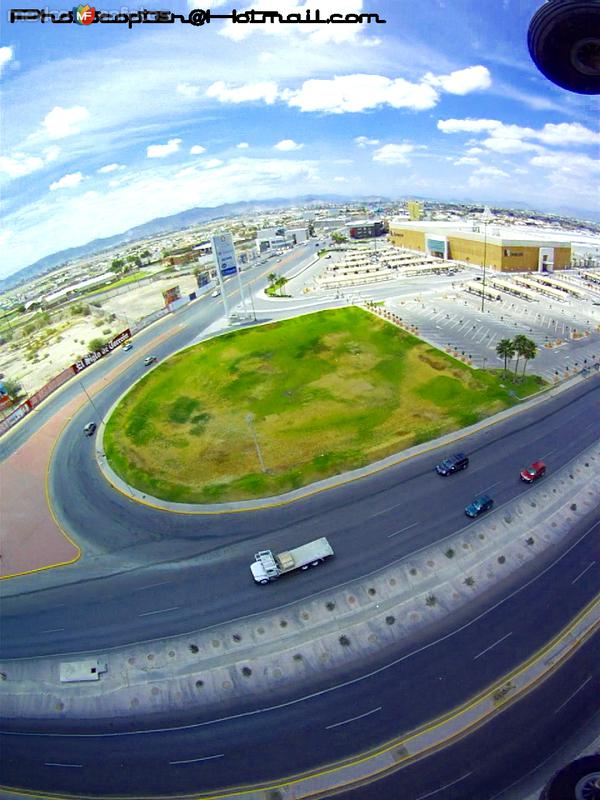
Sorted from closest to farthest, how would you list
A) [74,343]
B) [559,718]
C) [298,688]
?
1. [559,718]
2. [298,688]
3. [74,343]

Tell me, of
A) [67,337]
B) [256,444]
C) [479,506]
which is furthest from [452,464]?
[67,337]

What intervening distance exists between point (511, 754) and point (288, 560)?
63.5 ft

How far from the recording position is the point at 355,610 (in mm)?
34125

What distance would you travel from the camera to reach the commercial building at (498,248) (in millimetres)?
122750

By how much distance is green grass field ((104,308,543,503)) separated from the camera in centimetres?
5112

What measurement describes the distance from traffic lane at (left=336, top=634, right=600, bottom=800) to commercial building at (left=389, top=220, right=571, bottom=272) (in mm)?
121148

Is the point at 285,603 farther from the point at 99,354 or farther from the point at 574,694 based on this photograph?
the point at 99,354

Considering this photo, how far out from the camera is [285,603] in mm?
35344

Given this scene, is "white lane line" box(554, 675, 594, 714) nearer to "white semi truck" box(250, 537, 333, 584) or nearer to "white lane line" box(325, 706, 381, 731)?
"white lane line" box(325, 706, 381, 731)

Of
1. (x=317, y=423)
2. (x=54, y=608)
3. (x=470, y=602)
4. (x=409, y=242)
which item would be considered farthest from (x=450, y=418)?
(x=409, y=242)

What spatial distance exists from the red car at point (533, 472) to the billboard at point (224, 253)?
80187mm

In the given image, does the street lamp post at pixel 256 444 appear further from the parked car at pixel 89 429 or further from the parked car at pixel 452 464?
the parked car at pixel 89 429

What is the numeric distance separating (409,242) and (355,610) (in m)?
164

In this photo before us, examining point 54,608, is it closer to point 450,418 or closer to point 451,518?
point 451,518
